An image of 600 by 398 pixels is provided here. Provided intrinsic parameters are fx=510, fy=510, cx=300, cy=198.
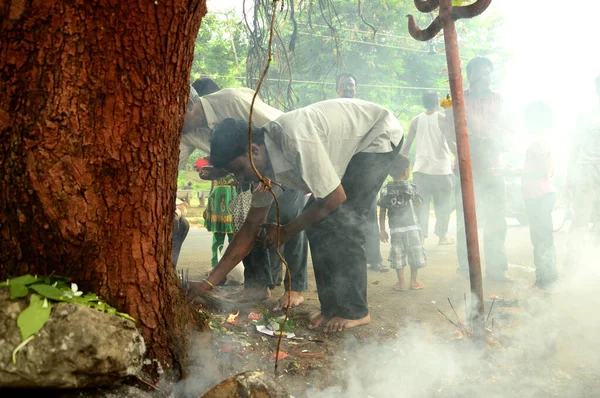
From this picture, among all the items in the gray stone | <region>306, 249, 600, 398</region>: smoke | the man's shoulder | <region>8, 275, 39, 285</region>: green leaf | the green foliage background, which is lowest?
<region>306, 249, 600, 398</region>: smoke

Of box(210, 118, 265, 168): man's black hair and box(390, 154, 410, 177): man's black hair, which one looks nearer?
box(210, 118, 265, 168): man's black hair

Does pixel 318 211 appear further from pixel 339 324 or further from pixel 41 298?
pixel 41 298

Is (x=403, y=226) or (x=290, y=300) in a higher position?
(x=403, y=226)

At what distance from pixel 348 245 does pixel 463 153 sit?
3.83 feet

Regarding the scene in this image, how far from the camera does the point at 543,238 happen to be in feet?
18.2

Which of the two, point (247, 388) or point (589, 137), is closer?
point (247, 388)

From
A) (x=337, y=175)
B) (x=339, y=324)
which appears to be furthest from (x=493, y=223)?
(x=337, y=175)

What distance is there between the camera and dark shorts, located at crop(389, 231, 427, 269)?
18.1 feet

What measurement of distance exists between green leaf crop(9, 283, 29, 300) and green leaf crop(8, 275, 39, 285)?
0.5 inches

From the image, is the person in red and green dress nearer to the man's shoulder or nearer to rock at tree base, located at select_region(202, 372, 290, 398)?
the man's shoulder

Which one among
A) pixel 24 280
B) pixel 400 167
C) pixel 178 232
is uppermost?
pixel 24 280

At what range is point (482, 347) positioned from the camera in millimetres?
3703

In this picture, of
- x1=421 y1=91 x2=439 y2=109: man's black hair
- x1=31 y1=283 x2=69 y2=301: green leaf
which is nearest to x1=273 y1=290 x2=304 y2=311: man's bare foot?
x1=31 y1=283 x2=69 y2=301: green leaf

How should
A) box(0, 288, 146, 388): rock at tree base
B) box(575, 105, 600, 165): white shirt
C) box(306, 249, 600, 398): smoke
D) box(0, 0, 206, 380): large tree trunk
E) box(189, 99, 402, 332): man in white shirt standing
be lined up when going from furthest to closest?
box(575, 105, 600, 165): white shirt → box(189, 99, 402, 332): man in white shirt standing → box(306, 249, 600, 398): smoke → box(0, 0, 206, 380): large tree trunk → box(0, 288, 146, 388): rock at tree base
